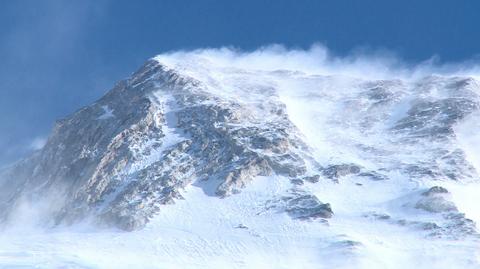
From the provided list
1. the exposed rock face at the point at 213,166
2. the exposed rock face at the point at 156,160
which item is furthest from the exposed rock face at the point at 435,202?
the exposed rock face at the point at 156,160

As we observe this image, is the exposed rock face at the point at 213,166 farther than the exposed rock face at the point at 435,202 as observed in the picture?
Yes

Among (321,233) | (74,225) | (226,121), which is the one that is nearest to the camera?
(321,233)

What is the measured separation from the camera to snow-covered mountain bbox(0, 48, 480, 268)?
150 meters

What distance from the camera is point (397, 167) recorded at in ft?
602

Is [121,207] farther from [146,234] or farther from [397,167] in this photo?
[397,167]

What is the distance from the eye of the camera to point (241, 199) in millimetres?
169500

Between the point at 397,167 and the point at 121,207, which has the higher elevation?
the point at 397,167

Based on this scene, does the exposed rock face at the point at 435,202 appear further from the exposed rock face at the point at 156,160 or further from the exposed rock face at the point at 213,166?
the exposed rock face at the point at 156,160

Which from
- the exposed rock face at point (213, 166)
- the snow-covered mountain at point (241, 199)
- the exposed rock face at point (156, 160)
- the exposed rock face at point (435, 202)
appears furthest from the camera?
the exposed rock face at point (156, 160)

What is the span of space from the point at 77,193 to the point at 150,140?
17.8 m

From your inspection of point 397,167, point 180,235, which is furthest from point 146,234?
point 397,167

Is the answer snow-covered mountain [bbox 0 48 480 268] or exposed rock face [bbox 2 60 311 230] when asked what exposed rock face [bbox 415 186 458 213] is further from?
exposed rock face [bbox 2 60 311 230]

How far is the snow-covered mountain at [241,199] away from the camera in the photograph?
150 meters

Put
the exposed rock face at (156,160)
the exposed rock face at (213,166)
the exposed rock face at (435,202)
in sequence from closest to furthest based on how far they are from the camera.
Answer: the exposed rock face at (435,202), the exposed rock face at (213,166), the exposed rock face at (156,160)
